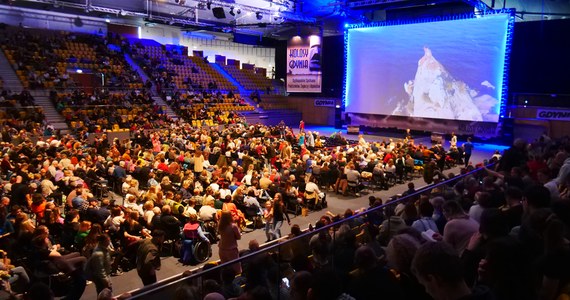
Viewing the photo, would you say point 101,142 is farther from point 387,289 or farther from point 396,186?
point 387,289

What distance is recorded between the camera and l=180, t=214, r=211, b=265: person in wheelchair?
24.8 ft

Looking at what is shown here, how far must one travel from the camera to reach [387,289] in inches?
109

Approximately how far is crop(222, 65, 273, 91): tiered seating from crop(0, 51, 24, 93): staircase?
16.1 m

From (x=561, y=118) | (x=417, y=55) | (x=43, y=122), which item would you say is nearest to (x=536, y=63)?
(x=561, y=118)

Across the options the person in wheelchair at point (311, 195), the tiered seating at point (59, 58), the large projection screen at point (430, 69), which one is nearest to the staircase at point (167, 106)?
the tiered seating at point (59, 58)

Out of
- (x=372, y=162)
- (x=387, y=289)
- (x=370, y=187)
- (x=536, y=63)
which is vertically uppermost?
(x=536, y=63)

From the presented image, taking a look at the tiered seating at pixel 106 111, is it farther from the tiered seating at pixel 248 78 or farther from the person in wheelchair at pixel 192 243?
the person in wheelchair at pixel 192 243

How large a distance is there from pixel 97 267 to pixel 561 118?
72.3 feet

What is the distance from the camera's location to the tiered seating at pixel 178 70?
2933 cm

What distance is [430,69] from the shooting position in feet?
76.8

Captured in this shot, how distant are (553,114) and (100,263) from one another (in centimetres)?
2204

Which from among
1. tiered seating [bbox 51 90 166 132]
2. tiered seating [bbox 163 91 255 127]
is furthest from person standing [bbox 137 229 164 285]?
tiered seating [bbox 163 91 255 127]

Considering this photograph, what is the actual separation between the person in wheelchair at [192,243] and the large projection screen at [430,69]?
60.9 ft

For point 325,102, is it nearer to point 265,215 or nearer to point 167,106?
point 167,106
